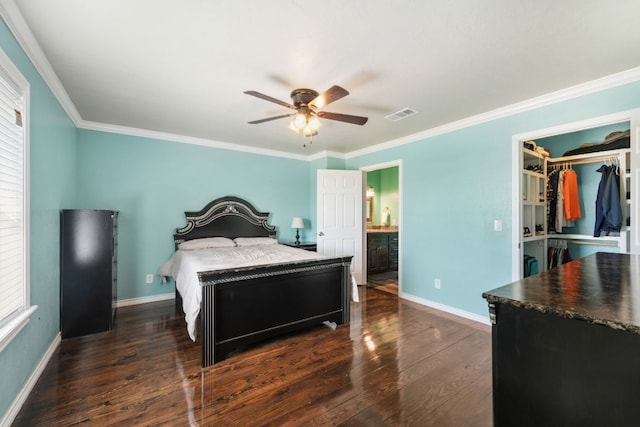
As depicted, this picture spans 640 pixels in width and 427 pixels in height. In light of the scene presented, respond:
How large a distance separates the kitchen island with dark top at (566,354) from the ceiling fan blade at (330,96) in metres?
1.62

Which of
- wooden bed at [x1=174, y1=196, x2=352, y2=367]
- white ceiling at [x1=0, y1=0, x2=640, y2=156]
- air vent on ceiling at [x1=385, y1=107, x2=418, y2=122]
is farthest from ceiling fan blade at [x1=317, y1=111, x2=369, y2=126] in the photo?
wooden bed at [x1=174, y1=196, x2=352, y2=367]

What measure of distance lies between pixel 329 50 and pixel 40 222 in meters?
2.55

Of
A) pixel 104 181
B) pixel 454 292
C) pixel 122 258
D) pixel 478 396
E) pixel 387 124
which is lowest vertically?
pixel 478 396

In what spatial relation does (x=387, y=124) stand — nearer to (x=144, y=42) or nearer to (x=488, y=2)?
(x=488, y=2)

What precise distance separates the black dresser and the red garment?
227 inches

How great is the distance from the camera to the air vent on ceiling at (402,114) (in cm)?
309

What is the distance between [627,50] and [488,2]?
1311mm

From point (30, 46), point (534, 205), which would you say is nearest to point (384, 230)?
point (534, 205)

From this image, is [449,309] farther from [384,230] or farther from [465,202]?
[384,230]

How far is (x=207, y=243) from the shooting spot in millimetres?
3969

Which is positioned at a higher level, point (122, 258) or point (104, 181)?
point (104, 181)

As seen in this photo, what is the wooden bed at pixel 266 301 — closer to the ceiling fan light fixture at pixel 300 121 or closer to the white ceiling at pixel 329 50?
the ceiling fan light fixture at pixel 300 121

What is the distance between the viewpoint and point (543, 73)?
229 cm

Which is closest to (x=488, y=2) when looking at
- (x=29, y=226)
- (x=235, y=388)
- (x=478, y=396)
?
(x=478, y=396)
